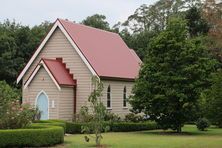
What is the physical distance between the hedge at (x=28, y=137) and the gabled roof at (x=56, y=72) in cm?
1450

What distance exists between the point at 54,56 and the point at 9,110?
17.6m

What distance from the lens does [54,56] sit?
4362 centimetres

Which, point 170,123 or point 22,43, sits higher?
point 22,43

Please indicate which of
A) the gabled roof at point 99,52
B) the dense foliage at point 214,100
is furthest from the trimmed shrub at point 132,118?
the dense foliage at point 214,100

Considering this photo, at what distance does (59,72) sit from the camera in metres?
41.4

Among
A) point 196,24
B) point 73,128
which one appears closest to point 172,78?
point 73,128

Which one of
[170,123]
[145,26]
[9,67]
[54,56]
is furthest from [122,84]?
[145,26]

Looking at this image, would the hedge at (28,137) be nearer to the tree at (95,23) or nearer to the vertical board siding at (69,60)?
the vertical board siding at (69,60)

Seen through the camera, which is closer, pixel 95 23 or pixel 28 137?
pixel 28 137

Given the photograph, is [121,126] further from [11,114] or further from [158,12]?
[158,12]

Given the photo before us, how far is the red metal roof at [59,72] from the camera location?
40.5 meters

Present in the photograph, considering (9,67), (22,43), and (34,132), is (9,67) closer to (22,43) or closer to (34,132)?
(22,43)

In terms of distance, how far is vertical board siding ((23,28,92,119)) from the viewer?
42000mm

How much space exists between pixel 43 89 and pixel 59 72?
1.92 meters
